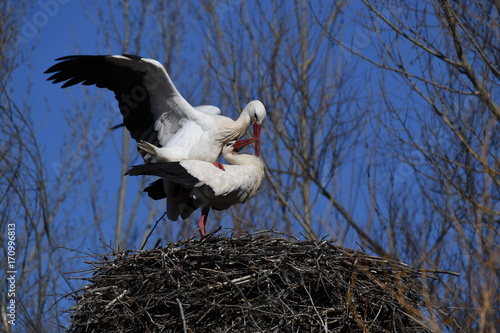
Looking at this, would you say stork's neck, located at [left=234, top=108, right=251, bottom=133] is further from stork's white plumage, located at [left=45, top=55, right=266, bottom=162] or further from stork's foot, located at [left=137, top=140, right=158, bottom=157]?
stork's foot, located at [left=137, top=140, right=158, bottom=157]

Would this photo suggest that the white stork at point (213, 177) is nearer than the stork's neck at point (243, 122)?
Yes

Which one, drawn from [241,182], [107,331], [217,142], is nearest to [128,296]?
[107,331]

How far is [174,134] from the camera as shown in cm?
766

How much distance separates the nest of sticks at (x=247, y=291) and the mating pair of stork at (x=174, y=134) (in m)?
1.09

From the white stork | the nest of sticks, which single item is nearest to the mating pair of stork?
the white stork

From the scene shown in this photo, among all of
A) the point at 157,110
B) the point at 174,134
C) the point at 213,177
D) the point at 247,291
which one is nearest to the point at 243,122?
the point at 174,134

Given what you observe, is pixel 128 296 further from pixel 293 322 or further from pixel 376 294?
pixel 376 294

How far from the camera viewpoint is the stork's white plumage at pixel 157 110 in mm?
7340

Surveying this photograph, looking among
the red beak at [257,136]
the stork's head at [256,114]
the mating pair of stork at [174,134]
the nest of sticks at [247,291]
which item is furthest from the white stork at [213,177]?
the nest of sticks at [247,291]

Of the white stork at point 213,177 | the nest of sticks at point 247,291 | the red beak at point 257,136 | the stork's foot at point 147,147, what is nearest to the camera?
the nest of sticks at point 247,291

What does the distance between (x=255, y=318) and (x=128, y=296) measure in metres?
0.91

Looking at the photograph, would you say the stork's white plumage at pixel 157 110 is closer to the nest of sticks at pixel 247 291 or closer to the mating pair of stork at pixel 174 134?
the mating pair of stork at pixel 174 134

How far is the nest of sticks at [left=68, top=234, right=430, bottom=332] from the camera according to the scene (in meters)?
5.43

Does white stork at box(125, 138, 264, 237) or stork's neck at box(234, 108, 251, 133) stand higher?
stork's neck at box(234, 108, 251, 133)
